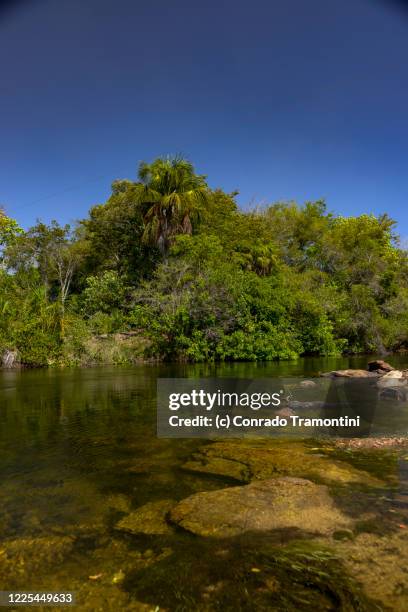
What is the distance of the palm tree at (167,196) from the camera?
25891mm

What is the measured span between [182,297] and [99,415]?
48.6ft

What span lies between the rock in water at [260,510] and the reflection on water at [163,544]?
0.15m


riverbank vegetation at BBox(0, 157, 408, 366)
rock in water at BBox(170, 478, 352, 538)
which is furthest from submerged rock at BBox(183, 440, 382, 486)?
riverbank vegetation at BBox(0, 157, 408, 366)

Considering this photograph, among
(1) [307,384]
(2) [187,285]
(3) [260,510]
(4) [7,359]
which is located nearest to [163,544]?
(3) [260,510]

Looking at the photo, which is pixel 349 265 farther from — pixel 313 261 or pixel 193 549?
pixel 193 549

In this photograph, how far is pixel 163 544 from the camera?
10.5 feet

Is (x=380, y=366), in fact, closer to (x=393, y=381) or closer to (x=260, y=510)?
(x=393, y=381)

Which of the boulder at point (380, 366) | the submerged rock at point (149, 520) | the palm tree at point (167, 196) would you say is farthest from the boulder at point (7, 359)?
the submerged rock at point (149, 520)

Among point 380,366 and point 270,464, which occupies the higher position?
point 380,366

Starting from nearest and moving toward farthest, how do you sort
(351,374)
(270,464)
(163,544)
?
(163,544)
(270,464)
(351,374)

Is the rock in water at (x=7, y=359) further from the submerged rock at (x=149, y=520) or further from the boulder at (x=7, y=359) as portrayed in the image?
the submerged rock at (x=149, y=520)

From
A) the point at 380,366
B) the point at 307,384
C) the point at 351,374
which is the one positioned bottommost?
the point at 307,384

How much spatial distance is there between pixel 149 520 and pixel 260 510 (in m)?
0.94

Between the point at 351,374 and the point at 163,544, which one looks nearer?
the point at 163,544
